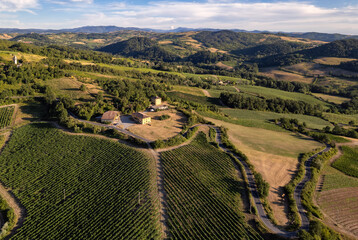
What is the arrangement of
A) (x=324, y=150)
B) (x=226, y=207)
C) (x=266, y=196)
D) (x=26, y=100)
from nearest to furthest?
(x=226, y=207)
(x=266, y=196)
(x=324, y=150)
(x=26, y=100)

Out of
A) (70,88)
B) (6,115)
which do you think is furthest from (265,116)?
(6,115)

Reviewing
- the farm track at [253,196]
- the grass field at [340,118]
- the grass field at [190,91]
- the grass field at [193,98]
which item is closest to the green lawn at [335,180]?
the farm track at [253,196]

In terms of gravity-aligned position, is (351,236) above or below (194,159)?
below

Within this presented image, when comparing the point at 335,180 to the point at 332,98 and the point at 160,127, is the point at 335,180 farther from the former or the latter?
the point at 332,98

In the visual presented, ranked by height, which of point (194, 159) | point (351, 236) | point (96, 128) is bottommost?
point (351, 236)

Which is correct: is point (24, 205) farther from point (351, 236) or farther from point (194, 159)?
point (351, 236)

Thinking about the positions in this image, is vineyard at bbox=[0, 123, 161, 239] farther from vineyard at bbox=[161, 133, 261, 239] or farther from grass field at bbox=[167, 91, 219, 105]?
grass field at bbox=[167, 91, 219, 105]

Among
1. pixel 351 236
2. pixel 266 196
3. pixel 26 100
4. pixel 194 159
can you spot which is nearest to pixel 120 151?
pixel 194 159

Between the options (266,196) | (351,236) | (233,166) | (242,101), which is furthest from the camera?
(242,101)
